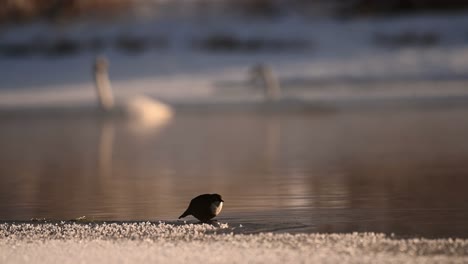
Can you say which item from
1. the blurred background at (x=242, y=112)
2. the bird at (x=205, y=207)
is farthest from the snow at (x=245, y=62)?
the bird at (x=205, y=207)

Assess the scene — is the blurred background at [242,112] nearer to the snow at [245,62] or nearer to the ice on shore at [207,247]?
the snow at [245,62]

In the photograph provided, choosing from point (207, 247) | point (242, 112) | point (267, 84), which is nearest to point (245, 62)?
point (267, 84)

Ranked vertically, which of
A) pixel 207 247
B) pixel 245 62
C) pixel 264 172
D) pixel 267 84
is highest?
pixel 245 62

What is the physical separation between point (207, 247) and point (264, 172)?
17.5 feet

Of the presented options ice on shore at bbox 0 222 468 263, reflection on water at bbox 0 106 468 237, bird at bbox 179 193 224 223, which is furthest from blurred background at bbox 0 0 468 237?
ice on shore at bbox 0 222 468 263

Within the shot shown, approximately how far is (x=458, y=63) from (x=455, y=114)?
9997 mm

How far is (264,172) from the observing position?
1193 cm

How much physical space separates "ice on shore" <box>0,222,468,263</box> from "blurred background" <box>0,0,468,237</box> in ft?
1.59

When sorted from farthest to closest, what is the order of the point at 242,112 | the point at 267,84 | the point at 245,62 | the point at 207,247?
1. the point at 245,62
2. the point at 267,84
3. the point at 242,112
4. the point at 207,247

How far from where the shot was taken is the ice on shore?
626 cm

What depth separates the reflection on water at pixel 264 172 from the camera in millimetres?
8258

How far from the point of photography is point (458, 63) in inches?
1203

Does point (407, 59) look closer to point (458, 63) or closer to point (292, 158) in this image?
point (458, 63)

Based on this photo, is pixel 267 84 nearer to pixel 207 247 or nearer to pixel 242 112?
pixel 242 112
